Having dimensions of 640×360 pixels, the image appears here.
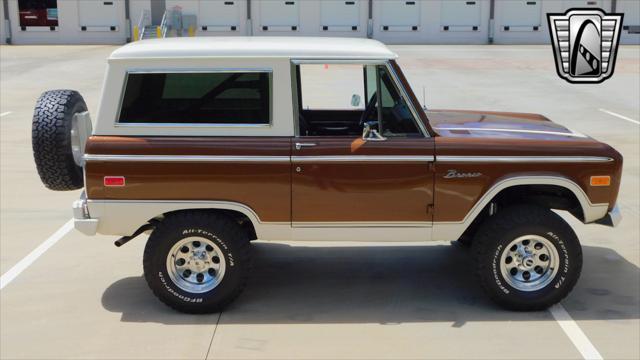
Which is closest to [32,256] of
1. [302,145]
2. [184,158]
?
[184,158]

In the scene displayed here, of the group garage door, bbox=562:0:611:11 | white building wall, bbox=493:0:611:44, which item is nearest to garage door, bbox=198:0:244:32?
white building wall, bbox=493:0:611:44

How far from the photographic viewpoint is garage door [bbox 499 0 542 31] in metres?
45.4

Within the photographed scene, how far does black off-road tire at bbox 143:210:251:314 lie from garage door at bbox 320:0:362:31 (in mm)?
39545

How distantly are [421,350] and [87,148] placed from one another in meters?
2.83

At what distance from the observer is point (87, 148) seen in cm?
616

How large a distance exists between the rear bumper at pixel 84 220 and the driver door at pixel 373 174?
1508mm

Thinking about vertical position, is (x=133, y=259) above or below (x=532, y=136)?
below

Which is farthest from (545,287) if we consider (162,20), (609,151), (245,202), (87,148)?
(162,20)

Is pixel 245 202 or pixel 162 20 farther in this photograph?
pixel 162 20

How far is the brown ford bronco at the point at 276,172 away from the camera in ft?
Result: 20.3

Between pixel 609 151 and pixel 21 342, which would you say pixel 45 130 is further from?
pixel 609 151

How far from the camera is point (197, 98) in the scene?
6.33m

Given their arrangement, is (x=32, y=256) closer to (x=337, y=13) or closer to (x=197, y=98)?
(x=197, y=98)

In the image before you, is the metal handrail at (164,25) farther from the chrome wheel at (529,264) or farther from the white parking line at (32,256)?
the chrome wheel at (529,264)
